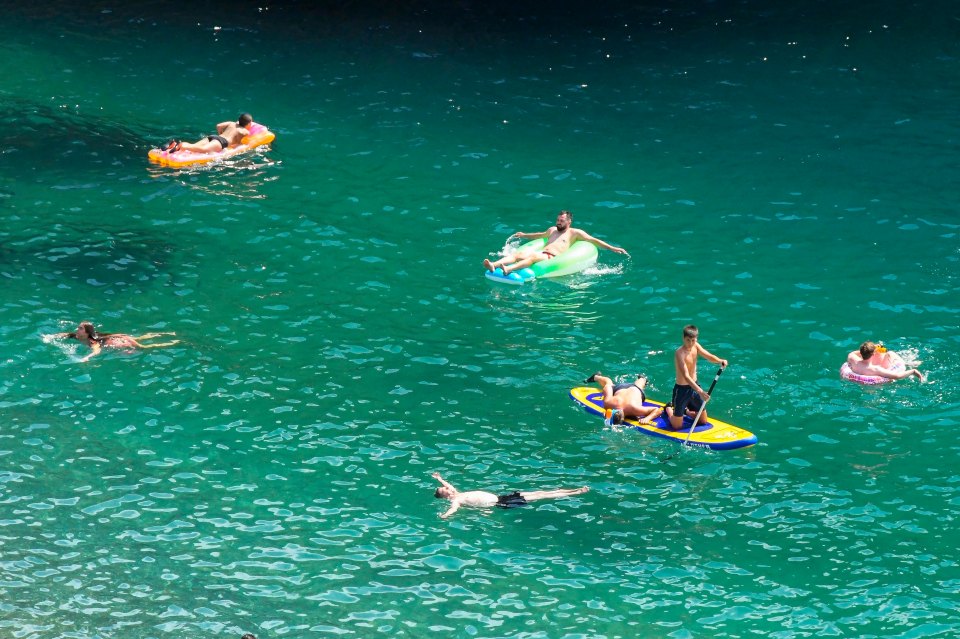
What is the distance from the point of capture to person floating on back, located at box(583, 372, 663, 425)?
2119 cm

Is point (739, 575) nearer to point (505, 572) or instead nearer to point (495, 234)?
point (505, 572)

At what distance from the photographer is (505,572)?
17594 mm

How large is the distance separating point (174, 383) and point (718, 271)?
12194 millimetres

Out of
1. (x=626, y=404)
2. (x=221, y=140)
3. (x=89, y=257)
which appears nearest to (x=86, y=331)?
(x=89, y=257)

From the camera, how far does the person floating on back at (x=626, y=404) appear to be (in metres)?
21.2

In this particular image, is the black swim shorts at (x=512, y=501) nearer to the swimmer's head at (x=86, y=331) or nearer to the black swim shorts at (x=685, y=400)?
the black swim shorts at (x=685, y=400)

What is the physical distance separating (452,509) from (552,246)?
9.82 metres

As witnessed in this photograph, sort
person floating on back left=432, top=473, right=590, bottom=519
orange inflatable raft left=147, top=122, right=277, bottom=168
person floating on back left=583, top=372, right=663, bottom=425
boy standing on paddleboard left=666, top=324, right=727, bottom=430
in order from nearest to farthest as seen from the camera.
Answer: person floating on back left=432, top=473, right=590, bottom=519, boy standing on paddleboard left=666, top=324, right=727, bottom=430, person floating on back left=583, top=372, right=663, bottom=425, orange inflatable raft left=147, top=122, right=277, bottom=168

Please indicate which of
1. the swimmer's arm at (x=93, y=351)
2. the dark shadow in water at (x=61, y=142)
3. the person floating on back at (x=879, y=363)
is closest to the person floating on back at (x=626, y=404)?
the person floating on back at (x=879, y=363)

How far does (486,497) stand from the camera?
19047 mm

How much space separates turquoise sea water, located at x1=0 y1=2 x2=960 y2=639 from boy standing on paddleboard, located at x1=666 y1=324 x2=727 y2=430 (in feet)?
2.84

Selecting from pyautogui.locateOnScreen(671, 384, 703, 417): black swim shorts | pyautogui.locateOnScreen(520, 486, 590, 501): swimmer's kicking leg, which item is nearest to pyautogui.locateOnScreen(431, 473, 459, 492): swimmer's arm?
pyautogui.locateOnScreen(520, 486, 590, 501): swimmer's kicking leg

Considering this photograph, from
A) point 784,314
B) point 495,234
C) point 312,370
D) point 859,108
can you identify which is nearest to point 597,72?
point 859,108

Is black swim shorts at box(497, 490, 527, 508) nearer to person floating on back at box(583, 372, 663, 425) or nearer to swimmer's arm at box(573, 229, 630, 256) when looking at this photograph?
person floating on back at box(583, 372, 663, 425)
